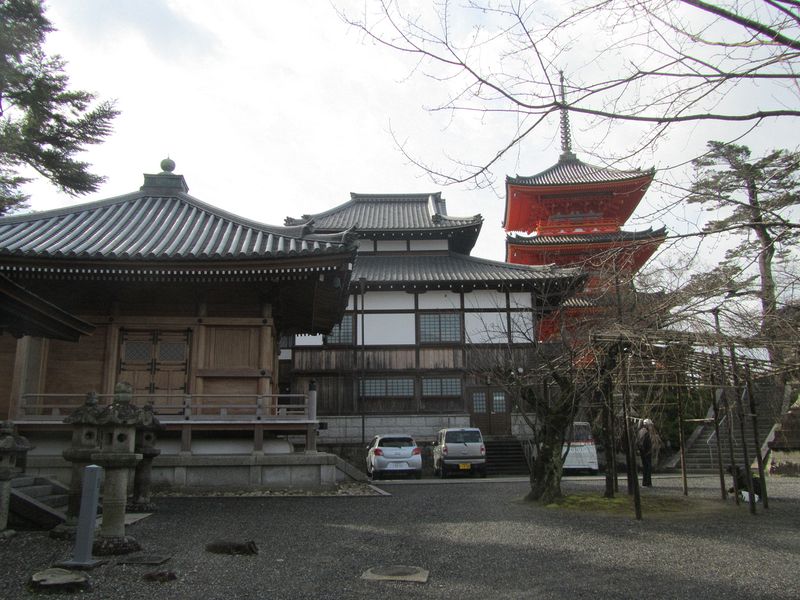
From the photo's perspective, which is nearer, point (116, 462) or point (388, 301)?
point (116, 462)

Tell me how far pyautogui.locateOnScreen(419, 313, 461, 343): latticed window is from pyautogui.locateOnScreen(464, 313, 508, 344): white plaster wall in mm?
454

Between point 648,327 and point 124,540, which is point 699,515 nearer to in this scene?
point 648,327

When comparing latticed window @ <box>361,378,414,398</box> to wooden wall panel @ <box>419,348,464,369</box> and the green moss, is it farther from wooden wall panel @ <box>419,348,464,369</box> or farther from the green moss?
the green moss

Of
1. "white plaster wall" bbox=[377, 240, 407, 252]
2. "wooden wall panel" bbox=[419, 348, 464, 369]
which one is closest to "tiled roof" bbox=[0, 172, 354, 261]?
"wooden wall panel" bbox=[419, 348, 464, 369]

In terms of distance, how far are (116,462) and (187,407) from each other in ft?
22.6

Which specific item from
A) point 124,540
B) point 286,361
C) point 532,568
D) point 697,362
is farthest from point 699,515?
point 286,361

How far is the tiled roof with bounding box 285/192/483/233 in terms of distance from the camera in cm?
3184

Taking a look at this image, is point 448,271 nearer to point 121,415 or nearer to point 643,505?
point 643,505

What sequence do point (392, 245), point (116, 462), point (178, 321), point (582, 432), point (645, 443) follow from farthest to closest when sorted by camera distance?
point (392, 245) → point (582, 432) → point (645, 443) → point (178, 321) → point (116, 462)

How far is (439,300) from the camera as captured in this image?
2798cm

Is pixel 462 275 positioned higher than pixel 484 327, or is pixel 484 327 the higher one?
pixel 462 275

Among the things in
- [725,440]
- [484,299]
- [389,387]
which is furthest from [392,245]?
[725,440]

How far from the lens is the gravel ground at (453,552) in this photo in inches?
239

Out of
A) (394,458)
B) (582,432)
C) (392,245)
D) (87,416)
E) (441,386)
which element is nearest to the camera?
(87,416)
